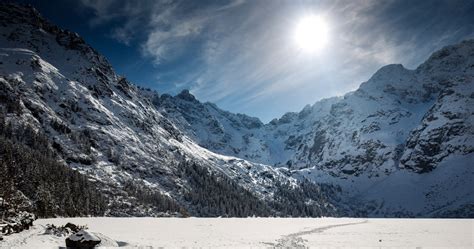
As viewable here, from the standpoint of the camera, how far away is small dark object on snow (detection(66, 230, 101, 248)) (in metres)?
25.8

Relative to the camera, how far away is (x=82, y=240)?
85.5ft

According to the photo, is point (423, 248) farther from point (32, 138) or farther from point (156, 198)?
point (32, 138)

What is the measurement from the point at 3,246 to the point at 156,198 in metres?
167

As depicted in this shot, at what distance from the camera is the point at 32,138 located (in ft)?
573

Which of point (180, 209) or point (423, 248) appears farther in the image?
point (180, 209)

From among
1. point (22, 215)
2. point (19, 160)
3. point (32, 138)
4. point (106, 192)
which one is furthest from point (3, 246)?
point (32, 138)

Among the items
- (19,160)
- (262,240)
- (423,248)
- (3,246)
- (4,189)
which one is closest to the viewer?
(3,246)

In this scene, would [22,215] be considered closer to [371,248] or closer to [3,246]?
[3,246]

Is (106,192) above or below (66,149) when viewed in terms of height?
below

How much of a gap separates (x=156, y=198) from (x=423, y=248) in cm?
16999

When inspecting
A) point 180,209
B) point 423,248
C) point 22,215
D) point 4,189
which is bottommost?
point 423,248

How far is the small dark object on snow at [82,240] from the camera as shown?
2583 cm

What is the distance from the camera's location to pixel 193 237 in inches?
1452

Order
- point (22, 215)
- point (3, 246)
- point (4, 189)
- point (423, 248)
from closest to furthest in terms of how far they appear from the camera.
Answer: point (3, 246), point (423, 248), point (22, 215), point (4, 189)
